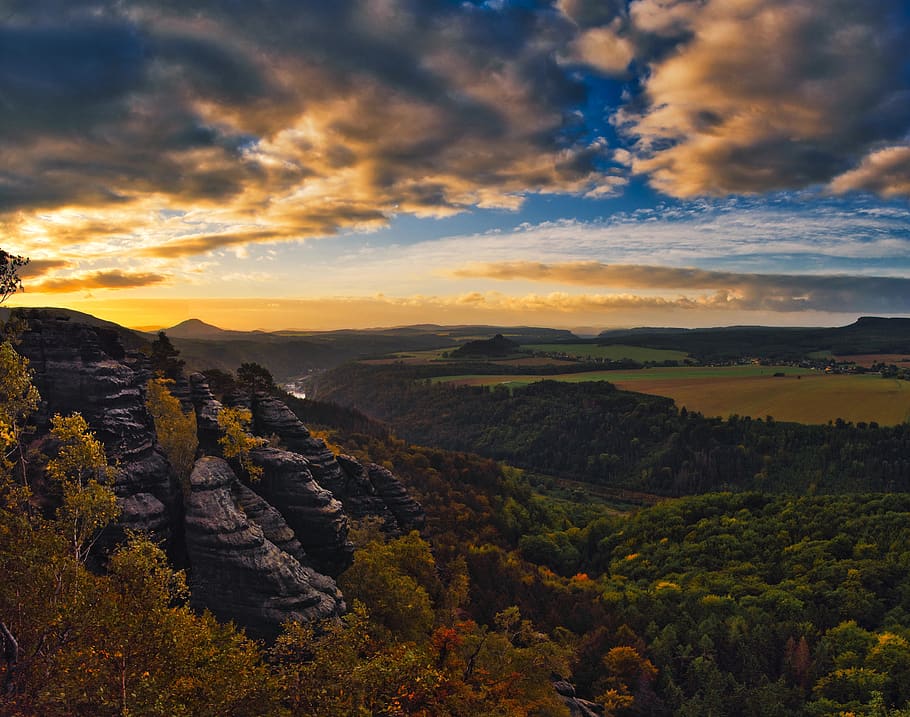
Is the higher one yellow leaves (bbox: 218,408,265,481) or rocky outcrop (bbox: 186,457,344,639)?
yellow leaves (bbox: 218,408,265,481)

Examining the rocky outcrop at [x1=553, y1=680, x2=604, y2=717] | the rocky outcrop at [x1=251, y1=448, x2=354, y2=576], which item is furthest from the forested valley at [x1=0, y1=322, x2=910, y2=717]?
the rocky outcrop at [x1=251, y1=448, x2=354, y2=576]

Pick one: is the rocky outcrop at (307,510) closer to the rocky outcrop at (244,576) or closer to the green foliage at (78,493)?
the rocky outcrop at (244,576)

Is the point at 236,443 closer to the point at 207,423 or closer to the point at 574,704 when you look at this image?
the point at 207,423

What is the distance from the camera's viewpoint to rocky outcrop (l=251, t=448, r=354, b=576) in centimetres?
5019

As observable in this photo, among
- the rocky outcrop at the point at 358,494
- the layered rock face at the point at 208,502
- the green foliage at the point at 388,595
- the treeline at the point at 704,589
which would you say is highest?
the layered rock face at the point at 208,502

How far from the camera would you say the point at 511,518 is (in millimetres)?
115312

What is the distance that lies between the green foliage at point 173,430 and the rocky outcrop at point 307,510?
8.26 meters

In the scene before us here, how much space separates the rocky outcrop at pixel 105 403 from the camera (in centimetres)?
4081

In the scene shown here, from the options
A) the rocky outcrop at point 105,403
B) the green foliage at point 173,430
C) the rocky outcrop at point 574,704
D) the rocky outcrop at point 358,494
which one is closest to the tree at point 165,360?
the green foliage at point 173,430

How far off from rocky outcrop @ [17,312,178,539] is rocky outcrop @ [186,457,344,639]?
11.8ft

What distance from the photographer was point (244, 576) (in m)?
37.8

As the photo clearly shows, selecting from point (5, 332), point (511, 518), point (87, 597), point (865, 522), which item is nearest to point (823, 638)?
point (865, 522)

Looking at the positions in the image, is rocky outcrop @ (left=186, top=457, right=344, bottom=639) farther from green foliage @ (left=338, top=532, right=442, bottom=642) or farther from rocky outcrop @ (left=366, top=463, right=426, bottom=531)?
rocky outcrop @ (left=366, top=463, right=426, bottom=531)

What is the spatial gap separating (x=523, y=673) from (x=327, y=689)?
30.1 metres
